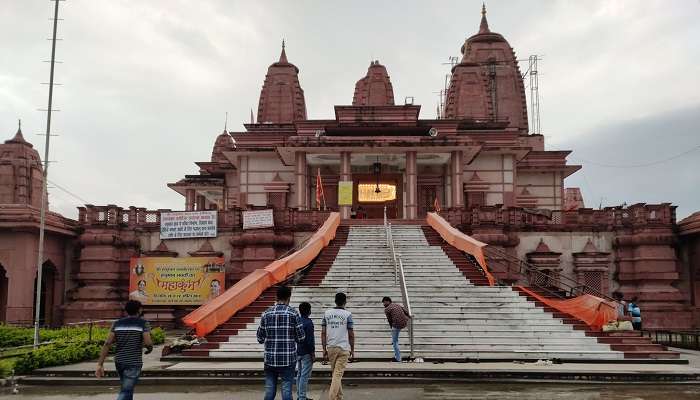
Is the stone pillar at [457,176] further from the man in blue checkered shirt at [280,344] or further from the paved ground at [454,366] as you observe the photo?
the man in blue checkered shirt at [280,344]

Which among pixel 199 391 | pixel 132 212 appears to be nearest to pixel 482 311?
pixel 199 391

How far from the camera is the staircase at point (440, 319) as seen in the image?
50.6 feet

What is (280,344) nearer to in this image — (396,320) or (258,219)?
(396,320)

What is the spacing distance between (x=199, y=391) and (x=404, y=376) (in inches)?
155

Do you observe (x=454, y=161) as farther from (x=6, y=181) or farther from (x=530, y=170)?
(x=6, y=181)

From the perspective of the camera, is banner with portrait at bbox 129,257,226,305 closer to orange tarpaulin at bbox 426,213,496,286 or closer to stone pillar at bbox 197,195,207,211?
orange tarpaulin at bbox 426,213,496,286

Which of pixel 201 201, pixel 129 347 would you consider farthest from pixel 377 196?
pixel 129 347

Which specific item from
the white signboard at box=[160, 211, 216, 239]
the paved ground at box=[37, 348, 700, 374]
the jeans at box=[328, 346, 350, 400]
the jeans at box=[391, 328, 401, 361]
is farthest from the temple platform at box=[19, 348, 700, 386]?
the white signboard at box=[160, 211, 216, 239]

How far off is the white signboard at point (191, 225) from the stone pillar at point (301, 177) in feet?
15.1

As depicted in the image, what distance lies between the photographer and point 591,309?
55.8 feet

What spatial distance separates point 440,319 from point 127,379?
34.3 ft

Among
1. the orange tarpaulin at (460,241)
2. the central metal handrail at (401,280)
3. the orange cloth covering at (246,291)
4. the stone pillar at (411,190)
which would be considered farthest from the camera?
the stone pillar at (411,190)

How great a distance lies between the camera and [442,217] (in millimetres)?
27234

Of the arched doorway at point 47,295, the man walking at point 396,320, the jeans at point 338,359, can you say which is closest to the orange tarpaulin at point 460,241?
the man walking at point 396,320
